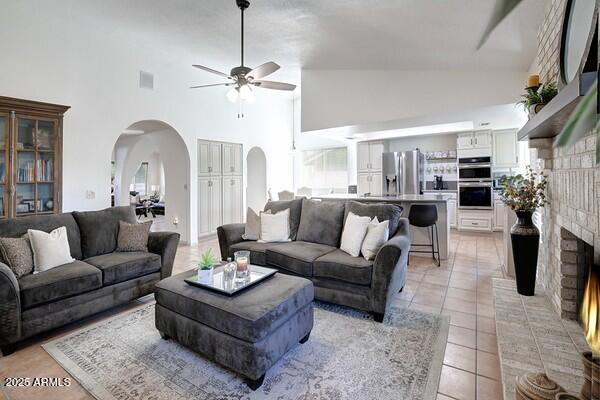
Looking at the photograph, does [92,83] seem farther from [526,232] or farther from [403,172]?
[403,172]

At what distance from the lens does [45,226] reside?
3.01m

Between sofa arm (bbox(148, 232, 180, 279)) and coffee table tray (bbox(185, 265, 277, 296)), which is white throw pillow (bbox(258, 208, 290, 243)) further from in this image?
coffee table tray (bbox(185, 265, 277, 296))

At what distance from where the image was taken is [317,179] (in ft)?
31.8

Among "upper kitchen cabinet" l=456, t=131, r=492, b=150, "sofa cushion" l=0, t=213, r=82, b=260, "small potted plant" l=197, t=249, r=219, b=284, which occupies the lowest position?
"small potted plant" l=197, t=249, r=219, b=284

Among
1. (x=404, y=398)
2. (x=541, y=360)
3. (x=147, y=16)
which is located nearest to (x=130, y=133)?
(x=147, y=16)

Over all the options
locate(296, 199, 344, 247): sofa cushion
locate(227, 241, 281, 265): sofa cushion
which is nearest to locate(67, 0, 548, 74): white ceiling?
locate(296, 199, 344, 247): sofa cushion

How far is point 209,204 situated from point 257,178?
2106mm

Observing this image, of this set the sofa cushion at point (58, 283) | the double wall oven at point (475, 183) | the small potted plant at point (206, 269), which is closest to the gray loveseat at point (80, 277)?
the sofa cushion at point (58, 283)

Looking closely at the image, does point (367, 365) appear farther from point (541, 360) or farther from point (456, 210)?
point (456, 210)

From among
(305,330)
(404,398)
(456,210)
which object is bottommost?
(404,398)

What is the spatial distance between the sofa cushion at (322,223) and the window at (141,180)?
10.3 meters

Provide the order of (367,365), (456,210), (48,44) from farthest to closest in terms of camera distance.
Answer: (456,210) → (48,44) → (367,365)

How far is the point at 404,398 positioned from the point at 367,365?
0.35 m

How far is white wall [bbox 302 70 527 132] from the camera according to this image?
14.6ft
